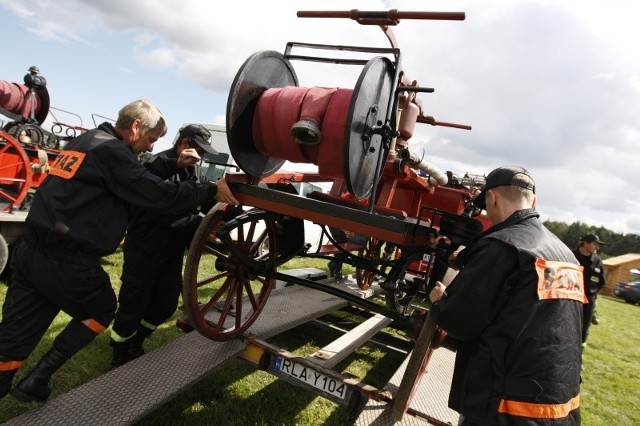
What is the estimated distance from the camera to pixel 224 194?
2.75 metres

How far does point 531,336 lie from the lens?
1766 mm

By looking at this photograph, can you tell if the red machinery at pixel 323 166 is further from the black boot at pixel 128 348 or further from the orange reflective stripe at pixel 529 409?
the orange reflective stripe at pixel 529 409

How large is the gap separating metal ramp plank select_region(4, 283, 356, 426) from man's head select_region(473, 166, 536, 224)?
194 cm

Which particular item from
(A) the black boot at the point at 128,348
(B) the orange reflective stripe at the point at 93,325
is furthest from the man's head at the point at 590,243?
(B) the orange reflective stripe at the point at 93,325

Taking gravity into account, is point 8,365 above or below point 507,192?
A: below

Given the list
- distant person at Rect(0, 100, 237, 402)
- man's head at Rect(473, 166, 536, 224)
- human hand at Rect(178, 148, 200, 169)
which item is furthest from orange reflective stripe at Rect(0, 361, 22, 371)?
man's head at Rect(473, 166, 536, 224)

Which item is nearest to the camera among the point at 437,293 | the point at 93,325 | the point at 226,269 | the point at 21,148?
the point at 437,293

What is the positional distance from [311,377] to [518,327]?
1.41 metres

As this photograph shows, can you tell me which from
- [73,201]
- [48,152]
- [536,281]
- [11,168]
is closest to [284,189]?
[73,201]

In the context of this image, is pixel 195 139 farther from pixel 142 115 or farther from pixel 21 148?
pixel 21 148

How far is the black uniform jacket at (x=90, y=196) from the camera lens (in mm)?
2225

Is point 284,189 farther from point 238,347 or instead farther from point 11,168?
point 11,168

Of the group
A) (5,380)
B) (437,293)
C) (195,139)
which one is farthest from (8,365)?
(437,293)

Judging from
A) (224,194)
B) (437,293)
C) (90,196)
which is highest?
(224,194)
